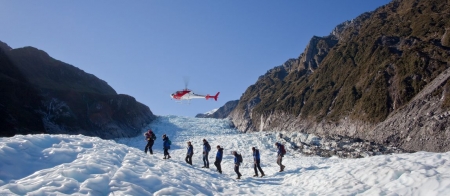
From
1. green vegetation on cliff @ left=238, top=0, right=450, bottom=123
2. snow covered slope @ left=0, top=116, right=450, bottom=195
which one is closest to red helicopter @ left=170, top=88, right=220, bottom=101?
snow covered slope @ left=0, top=116, right=450, bottom=195

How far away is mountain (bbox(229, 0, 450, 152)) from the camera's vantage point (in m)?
38.3

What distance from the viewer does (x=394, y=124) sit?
41.8m

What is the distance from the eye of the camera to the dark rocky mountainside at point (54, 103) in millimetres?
43031

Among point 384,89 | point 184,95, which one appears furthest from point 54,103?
point 384,89

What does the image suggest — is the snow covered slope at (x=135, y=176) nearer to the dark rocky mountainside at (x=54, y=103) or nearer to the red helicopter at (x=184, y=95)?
the red helicopter at (x=184, y=95)

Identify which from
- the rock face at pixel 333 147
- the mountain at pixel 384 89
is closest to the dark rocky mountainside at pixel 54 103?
the rock face at pixel 333 147

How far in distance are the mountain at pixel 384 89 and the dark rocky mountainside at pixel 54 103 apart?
35.6 meters

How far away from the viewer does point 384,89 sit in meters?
51.4

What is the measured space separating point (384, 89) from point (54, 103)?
177ft

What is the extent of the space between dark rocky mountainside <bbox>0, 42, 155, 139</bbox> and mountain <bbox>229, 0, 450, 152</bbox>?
3557 cm

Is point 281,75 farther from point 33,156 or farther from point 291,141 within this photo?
point 33,156

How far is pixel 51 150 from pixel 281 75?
399ft

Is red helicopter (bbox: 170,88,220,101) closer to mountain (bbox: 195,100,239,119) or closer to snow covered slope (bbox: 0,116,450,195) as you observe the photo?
snow covered slope (bbox: 0,116,450,195)

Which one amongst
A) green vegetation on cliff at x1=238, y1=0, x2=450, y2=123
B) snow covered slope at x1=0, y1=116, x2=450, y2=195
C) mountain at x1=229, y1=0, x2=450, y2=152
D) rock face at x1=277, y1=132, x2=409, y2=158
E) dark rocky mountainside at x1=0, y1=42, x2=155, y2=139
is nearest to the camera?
snow covered slope at x1=0, y1=116, x2=450, y2=195
